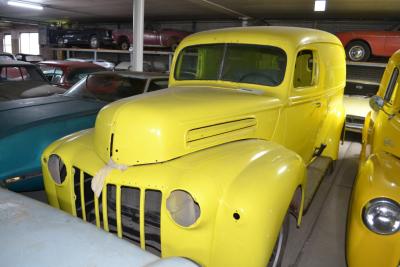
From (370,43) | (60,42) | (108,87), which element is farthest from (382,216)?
(60,42)

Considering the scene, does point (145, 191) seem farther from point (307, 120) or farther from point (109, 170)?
point (307, 120)

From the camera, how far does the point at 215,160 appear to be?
2.08 meters

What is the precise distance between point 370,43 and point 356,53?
14.8 inches

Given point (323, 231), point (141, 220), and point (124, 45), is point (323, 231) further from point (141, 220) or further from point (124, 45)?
point (124, 45)

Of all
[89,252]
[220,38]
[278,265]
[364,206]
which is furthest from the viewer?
[220,38]

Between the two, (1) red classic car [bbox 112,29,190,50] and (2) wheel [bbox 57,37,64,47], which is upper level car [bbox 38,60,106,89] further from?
(2) wheel [bbox 57,37,64,47]

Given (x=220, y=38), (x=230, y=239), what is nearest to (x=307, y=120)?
(x=220, y=38)

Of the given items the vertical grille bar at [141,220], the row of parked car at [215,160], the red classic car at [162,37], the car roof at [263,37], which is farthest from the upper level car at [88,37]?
the vertical grille bar at [141,220]

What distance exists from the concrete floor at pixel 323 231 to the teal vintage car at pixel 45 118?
2.02 ft

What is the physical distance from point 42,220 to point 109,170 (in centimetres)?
59

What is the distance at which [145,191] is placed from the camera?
2.05m

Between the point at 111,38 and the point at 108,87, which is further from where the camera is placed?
the point at 111,38

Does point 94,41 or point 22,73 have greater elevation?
point 94,41

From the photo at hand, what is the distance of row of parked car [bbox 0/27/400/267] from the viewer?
1.86 metres
